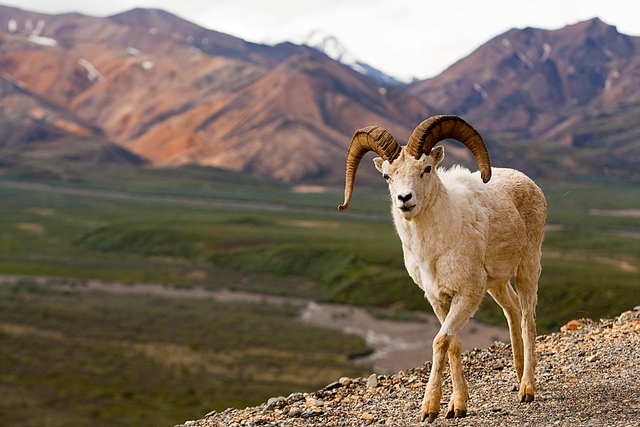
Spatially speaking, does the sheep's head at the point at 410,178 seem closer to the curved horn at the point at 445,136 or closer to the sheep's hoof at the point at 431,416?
the curved horn at the point at 445,136

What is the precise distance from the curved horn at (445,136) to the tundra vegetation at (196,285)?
69.0 feet

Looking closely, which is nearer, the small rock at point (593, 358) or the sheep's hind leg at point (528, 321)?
the sheep's hind leg at point (528, 321)

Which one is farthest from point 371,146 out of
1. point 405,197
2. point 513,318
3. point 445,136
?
point 513,318

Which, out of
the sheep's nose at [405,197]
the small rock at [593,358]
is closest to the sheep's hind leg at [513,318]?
the small rock at [593,358]

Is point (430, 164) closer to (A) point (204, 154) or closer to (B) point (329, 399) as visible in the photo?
(B) point (329, 399)

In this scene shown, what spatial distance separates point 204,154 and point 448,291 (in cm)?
17195

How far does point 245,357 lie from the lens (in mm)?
40938

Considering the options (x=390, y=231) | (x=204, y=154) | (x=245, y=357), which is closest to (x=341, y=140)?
(x=204, y=154)

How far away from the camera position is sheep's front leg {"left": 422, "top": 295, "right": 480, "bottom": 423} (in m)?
8.95

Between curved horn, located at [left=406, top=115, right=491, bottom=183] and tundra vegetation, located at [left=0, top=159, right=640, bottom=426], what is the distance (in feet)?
69.0

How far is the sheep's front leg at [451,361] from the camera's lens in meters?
8.95

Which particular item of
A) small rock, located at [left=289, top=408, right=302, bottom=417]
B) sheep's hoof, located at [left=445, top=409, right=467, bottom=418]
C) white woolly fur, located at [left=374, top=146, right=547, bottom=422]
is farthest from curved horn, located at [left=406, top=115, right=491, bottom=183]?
small rock, located at [left=289, top=408, right=302, bottom=417]

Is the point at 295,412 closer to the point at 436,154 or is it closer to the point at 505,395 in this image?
the point at 505,395

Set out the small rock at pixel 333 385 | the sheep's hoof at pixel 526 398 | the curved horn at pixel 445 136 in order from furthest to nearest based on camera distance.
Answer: the small rock at pixel 333 385 < the sheep's hoof at pixel 526 398 < the curved horn at pixel 445 136
